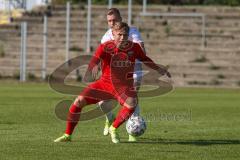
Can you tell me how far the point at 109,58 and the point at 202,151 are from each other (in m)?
2.13

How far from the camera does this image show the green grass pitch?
12.1 metres

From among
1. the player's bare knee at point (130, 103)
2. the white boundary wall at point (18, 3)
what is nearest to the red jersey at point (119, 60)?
the player's bare knee at point (130, 103)

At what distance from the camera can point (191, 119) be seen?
19.6 metres

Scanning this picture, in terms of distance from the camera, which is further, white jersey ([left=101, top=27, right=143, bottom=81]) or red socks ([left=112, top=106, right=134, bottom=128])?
white jersey ([left=101, top=27, right=143, bottom=81])

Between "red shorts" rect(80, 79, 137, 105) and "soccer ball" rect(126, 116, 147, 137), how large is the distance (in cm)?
53

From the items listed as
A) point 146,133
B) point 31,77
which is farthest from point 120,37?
point 31,77

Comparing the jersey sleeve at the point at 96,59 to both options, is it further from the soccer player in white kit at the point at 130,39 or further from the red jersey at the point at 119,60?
the soccer player in white kit at the point at 130,39

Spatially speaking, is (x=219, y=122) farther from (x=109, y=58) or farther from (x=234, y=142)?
(x=109, y=58)

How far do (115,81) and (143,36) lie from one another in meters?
28.3

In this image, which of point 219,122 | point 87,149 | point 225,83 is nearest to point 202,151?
point 87,149

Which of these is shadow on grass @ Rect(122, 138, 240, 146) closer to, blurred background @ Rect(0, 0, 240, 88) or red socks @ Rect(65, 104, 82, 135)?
red socks @ Rect(65, 104, 82, 135)

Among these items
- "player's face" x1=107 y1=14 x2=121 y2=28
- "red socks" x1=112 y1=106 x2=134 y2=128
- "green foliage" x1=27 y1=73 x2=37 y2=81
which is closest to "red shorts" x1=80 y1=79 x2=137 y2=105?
A: "red socks" x1=112 y1=106 x2=134 y2=128

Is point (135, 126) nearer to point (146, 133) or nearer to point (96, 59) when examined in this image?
point (96, 59)

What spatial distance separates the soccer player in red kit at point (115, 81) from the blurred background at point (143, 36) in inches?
909
